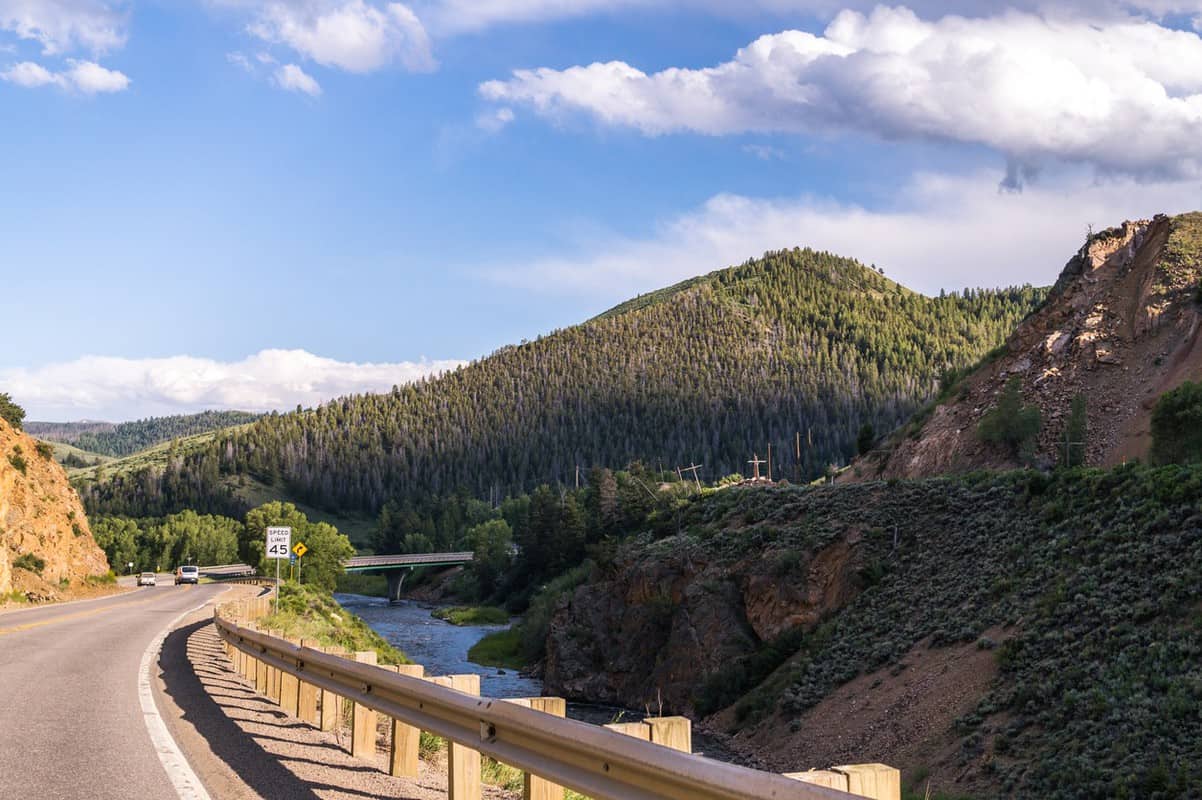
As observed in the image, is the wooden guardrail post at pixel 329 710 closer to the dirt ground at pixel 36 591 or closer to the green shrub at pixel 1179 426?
the dirt ground at pixel 36 591

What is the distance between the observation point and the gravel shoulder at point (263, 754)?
7891mm

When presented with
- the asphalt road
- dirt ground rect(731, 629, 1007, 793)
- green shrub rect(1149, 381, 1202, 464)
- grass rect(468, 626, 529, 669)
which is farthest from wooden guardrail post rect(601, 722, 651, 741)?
grass rect(468, 626, 529, 669)

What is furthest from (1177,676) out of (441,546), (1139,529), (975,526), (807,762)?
(441,546)

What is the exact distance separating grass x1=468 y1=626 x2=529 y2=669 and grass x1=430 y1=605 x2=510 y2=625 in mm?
16567

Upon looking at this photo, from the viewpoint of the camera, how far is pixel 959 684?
33.5m

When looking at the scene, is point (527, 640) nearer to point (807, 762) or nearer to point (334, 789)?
point (807, 762)

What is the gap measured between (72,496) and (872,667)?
167ft

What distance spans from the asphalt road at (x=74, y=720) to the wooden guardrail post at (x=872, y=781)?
5462 mm

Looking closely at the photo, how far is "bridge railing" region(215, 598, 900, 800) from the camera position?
4086mm

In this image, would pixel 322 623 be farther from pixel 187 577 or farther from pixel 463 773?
pixel 187 577

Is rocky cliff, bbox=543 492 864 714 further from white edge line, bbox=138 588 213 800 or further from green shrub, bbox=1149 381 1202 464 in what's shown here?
white edge line, bbox=138 588 213 800

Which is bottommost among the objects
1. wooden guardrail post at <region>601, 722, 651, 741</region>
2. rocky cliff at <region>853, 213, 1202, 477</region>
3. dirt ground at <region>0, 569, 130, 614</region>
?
dirt ground at <region>0, 569, 130, 614</region>

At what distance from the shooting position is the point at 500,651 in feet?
241

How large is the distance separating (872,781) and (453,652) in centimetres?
6972
